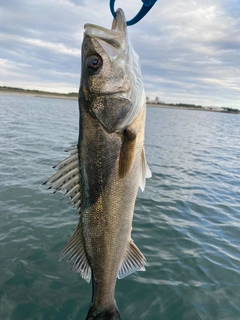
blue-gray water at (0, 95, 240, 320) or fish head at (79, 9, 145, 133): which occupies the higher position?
fish head at (79, 9, 145, 133)

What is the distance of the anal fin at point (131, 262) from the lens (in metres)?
2.84

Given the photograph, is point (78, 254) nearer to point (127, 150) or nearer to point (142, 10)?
point (127, 150)

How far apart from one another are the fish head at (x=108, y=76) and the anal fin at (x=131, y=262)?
1.31m

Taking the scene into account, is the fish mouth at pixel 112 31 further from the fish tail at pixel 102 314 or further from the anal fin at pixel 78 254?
the fish tail at pixel 102 314

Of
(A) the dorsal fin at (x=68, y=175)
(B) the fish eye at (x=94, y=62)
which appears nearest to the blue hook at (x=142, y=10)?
(B) the fish eye at (x=94, y=62)

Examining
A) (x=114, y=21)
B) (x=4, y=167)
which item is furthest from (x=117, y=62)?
(x=4, y=167)

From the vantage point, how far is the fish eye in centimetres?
235

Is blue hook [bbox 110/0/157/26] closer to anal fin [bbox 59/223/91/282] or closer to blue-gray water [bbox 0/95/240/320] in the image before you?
anal fin [bbox 59/223/91/282]

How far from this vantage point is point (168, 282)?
5191 millimetres

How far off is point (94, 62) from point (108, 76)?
16 cm

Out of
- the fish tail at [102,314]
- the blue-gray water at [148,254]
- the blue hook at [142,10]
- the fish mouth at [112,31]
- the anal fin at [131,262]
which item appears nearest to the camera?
the fish mouth at [112,31]

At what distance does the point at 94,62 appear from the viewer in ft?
7.72

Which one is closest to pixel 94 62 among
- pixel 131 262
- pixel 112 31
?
pixel 112 31

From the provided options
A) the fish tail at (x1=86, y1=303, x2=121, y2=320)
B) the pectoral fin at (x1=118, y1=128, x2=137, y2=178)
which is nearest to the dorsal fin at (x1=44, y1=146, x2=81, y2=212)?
the pectoral fin at (x1=118, y1=128, x2=137, y2=178)
